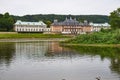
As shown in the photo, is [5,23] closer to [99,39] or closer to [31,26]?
[31,26]

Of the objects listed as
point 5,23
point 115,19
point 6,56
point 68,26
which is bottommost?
point 68,26

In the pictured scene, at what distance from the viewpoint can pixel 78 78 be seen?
2939 centimetres

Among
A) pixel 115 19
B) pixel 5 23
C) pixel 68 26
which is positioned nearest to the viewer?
pixel 115 19

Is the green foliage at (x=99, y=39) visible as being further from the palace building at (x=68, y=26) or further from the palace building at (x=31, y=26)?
the palace building at (x=31, y=26)

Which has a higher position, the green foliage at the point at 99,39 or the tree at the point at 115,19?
the tree at the point at 115,19

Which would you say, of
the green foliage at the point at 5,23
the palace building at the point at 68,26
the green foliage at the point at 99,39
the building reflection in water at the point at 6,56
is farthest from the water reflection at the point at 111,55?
the palace building at the point at 68,26

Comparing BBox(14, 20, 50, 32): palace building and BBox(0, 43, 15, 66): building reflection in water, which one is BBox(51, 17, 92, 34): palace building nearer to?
BBox(14, 20, 50, 32): palace building

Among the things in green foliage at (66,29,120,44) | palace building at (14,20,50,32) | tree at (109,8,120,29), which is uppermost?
tree at (109,8,120,29)

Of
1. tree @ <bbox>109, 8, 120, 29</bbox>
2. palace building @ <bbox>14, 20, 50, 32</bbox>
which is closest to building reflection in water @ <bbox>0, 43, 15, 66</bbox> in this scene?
tree @ <bbox>109, 8, 120, 29</bbox>

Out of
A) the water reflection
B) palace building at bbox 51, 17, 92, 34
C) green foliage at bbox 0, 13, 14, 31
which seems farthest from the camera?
palace building at bbox 51, 17, 92, 34

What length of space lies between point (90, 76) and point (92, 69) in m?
4.58

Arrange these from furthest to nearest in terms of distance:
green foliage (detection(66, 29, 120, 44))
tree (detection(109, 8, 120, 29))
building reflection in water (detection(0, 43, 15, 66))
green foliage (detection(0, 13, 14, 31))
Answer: green foliage (detection(0, 13, 14, 31)) < tree (detection(109, 8, 120, 29)) < green foliage (detection(66, 29, 120, 44)) < building reflection in water (detection(0, 43, 15, 66))

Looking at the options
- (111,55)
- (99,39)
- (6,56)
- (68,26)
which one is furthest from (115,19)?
(68,26)

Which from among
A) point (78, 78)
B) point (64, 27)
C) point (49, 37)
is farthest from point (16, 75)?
point (64, 27)
